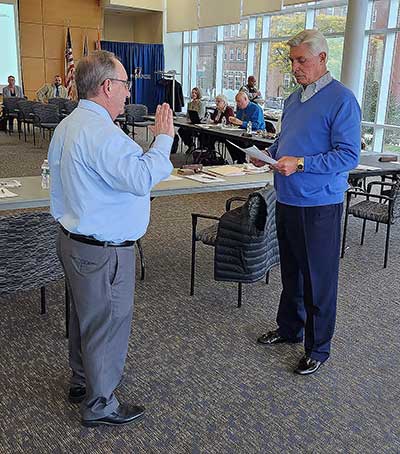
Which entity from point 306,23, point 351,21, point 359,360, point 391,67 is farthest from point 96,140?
point 306,23

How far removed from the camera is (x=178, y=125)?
887 centimetres

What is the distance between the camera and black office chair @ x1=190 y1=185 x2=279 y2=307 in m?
3.02

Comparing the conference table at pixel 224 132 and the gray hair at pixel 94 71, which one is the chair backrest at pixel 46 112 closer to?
the conference table at pixel 224 132

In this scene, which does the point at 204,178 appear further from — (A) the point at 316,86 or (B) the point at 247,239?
(A) the point at 316,86

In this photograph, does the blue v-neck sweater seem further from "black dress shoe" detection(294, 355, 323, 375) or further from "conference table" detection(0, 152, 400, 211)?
"conference table" detection(0, 152, 400, 211)

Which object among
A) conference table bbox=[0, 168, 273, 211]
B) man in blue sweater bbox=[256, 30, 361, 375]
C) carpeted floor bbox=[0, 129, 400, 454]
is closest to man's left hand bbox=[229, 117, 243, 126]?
conference table bbox=[0, 168, 273, 211]

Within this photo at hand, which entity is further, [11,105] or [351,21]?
[11,105]

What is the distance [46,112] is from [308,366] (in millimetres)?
9071

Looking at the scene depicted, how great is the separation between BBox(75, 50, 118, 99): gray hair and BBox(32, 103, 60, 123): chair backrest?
9020 millimetres

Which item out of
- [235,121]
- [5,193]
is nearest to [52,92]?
[235,121]

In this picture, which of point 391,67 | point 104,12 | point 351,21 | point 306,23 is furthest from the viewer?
point 104,12

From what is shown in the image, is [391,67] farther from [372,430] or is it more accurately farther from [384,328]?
[372,430]

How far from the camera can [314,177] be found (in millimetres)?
2369

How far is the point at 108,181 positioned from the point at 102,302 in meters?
0.47
